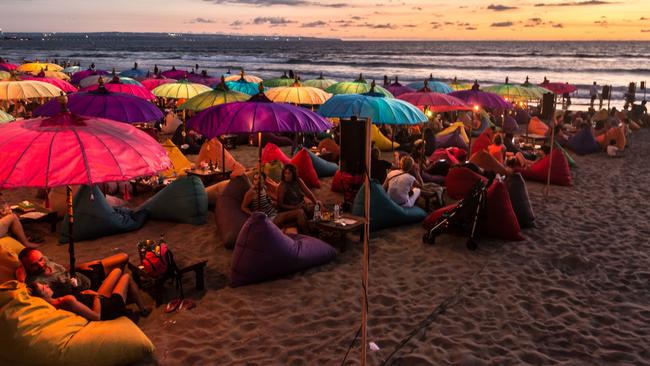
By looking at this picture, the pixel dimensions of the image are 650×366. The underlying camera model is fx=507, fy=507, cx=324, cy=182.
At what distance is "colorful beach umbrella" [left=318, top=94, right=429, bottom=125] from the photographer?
8.37 metres

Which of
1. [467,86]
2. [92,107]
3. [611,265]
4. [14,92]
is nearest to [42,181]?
[92,107]

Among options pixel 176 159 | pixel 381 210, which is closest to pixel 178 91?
pixel 176 159

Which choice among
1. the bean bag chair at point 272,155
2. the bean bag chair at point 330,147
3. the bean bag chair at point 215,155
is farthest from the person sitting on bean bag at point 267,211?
the bean bag chair at point 330,147

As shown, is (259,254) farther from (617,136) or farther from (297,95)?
(617,136)

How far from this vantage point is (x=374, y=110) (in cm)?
852

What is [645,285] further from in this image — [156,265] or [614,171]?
[614,171]

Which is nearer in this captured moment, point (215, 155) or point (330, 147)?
point (215, 155)

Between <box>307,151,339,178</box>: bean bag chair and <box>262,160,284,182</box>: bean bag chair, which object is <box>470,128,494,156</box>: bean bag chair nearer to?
<box>307,151,339,178</box>: bean bag chair

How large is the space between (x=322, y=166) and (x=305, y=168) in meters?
1.15

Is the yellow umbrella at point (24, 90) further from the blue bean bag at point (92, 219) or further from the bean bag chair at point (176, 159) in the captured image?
the blue bean bag at point (92, 219)

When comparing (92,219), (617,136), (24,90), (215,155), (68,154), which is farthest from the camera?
(617,136)

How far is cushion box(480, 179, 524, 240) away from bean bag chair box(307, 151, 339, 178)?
15.0 feet

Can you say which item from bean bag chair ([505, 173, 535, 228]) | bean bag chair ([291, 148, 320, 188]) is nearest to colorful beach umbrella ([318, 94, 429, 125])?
bean bag chair ([505, 173, 535, 228])

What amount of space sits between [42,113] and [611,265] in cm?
889
